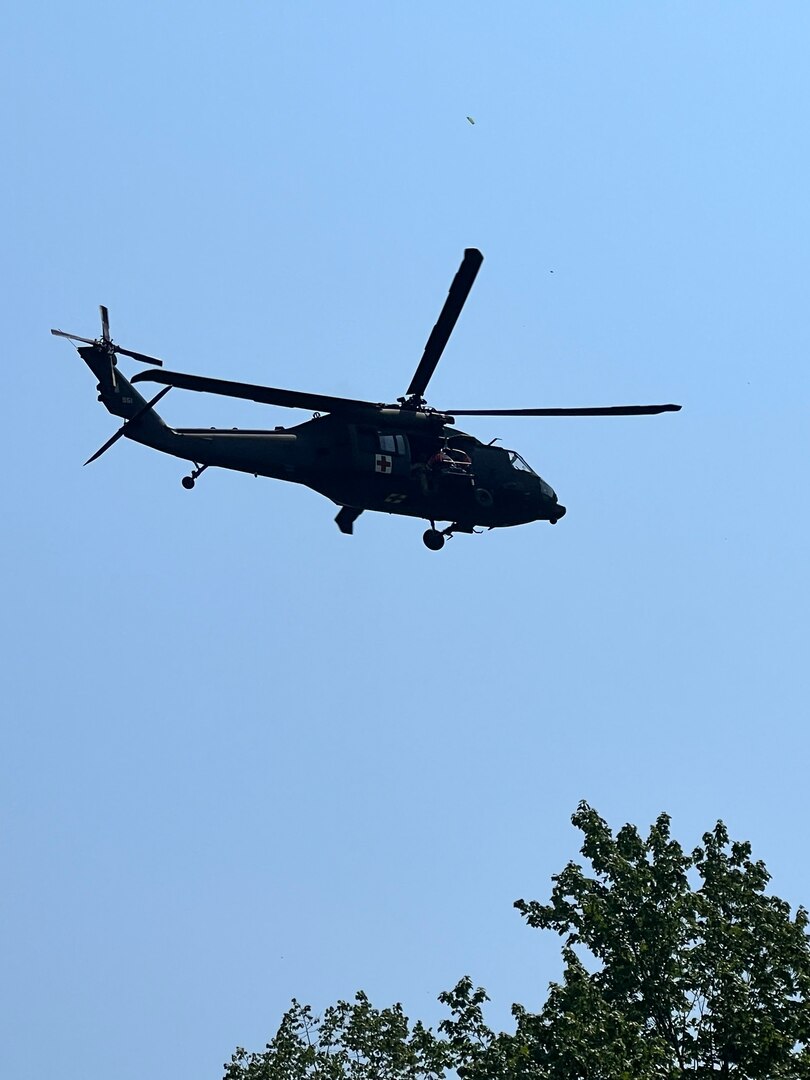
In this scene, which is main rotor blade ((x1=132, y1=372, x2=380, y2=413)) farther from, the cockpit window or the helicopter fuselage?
the cockpit window

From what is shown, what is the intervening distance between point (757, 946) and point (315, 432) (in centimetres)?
1696

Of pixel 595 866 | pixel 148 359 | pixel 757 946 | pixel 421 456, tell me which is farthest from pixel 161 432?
pixel 757 946

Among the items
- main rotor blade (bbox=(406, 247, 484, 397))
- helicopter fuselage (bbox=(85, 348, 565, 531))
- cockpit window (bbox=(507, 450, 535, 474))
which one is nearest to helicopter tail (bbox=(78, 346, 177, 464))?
helicopter fuselage (bbox=(85, 348, 565, 531))

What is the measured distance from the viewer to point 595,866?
4522cm

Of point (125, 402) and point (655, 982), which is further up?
point (125, 402)

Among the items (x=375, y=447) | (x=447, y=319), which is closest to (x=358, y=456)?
(x=375, y=447)

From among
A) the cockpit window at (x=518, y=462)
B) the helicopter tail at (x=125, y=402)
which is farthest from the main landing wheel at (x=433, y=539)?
→ the helicopter tail at (x=125, y=402)

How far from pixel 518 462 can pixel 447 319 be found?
6.31 metres

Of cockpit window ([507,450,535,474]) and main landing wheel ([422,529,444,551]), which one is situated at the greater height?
cockpit window ([507,450,535,474])

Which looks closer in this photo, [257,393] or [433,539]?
[257,393]

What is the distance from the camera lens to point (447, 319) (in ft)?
154

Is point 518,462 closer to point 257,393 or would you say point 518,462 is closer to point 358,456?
point 358,456

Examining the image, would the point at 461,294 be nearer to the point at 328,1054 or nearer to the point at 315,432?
the point at 315,432

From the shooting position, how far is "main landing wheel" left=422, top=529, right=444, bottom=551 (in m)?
49.5
